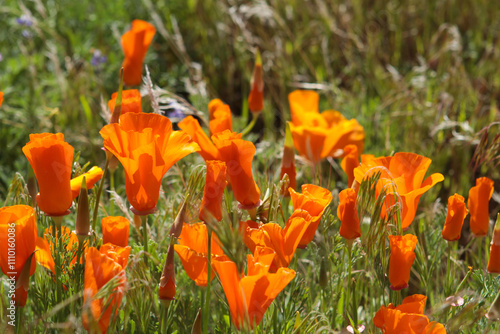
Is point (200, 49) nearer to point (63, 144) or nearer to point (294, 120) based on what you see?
point (294, 120)

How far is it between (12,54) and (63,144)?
2.11 m

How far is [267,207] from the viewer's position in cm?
132

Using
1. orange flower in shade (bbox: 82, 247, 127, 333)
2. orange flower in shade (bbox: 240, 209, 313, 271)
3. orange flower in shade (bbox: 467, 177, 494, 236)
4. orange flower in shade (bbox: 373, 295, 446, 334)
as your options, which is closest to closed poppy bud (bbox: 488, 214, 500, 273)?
orange flower in shade (bbox: 467, 177, 494, 236)

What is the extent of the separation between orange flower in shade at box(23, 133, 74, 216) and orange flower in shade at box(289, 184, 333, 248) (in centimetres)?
43

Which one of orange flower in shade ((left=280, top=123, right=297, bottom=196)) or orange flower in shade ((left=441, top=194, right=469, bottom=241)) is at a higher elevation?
orange flower in shade ((left=280, top=123, right=297, bottom=196))

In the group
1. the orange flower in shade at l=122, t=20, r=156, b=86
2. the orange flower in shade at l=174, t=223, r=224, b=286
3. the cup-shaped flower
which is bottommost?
the orange flower in shade at l=174, t=223, r=224, b=286

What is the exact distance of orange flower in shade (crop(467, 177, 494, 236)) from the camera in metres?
1.34

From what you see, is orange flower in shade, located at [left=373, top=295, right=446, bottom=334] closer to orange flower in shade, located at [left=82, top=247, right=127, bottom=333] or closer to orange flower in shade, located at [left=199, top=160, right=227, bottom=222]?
orange flower in shade, located at [left=199, top=160, right=227, bottom=222]

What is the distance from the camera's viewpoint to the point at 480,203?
1.36m

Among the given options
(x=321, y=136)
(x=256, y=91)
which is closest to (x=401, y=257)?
(x=321, y=136)

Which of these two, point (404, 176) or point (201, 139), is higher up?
point (201, 139)

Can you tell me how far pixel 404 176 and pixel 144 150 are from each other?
21.5 inches

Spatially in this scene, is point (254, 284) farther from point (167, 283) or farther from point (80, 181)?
point (80, 181)

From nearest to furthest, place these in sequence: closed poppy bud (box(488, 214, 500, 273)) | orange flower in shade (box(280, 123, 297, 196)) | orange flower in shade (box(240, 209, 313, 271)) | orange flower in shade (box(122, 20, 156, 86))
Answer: orange flower in shade (box(240, 209, 313, 271)) < closed poppy bud (box(488, 214, 500, 273)) < orange flower in shade (box(280, 123, 297, 196)) < orange flower in shade (box(122, 20, 156, 86))
